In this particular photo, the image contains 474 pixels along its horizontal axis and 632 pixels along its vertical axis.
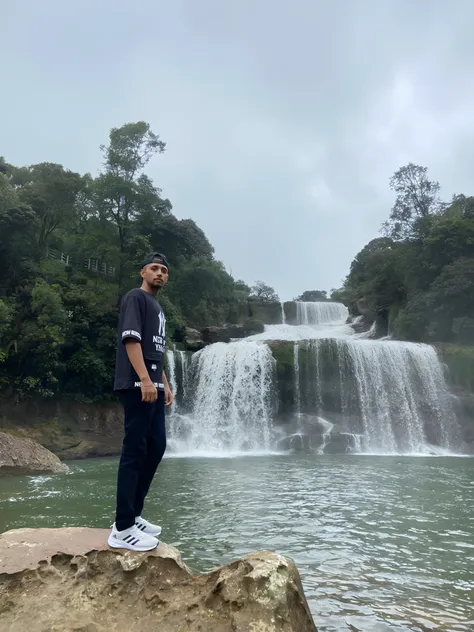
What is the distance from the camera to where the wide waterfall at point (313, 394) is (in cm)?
1770

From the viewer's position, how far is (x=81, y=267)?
87.2 feet

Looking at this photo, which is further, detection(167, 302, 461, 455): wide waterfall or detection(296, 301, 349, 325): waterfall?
detection(296, 301, 349, 325): waterfall

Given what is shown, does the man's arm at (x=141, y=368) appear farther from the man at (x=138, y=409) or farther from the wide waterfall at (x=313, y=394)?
the wide waterfall at (x=313, y=394)

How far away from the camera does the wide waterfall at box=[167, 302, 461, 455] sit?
1770 cm

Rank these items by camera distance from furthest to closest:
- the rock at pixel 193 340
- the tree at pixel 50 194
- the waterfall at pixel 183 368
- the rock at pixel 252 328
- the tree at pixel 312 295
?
the tree at pixel 312 295 < the rock at pixel 252 328 < the tree at pixel 50 194 < the rock at pixel 193 340 < the waterfall at pixel 183 368

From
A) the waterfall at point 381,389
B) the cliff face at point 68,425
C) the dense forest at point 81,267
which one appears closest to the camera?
the cliff face at point 68,425

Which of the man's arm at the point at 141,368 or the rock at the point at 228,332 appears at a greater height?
Result: the rock at the point at 228,332

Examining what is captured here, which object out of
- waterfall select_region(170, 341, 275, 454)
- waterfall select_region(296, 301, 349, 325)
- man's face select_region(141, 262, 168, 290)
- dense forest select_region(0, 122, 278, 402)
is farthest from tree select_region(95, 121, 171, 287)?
man's face select_region(141, 262, 168, 290)

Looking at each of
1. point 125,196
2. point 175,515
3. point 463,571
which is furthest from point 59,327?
point 463,571

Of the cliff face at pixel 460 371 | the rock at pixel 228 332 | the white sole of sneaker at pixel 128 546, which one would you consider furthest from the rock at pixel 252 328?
the white sole of sneaker at pixel 128 546

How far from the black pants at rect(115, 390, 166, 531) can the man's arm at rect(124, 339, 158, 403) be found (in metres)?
0.10

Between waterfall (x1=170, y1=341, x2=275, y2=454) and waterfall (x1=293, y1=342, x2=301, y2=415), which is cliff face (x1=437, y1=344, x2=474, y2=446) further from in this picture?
waterfall (x1=170, y1=341, x2=275, y2=454)

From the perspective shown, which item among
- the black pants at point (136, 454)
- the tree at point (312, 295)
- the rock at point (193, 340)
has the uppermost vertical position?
the tree at point (312, 295)

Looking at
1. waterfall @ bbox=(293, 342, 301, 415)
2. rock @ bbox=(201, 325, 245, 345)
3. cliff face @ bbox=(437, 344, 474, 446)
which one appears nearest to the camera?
cliff face @ bbox=(437, 344, 474, 446)
